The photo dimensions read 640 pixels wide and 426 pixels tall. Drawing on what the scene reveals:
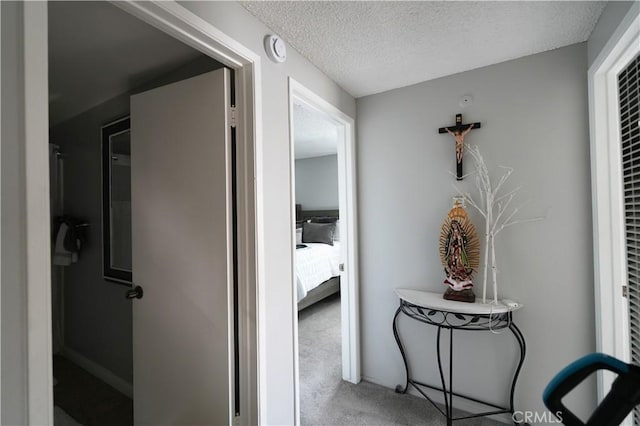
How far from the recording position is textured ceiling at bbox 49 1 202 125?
4.41 feet

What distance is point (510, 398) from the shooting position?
168 centimetres

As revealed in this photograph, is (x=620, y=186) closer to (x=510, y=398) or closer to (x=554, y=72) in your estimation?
(x=554, y=72)

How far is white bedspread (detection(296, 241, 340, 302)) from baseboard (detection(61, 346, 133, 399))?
67.4 inches

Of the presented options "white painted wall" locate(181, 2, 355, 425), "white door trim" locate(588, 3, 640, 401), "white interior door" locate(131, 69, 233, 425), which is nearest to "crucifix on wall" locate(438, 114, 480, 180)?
"white door trim" locate(588, 3, 640, 401)

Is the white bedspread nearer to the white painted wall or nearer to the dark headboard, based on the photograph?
the dark headboard

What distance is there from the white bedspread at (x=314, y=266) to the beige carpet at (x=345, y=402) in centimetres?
77

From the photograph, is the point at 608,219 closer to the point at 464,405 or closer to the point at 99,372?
the point at 464,405

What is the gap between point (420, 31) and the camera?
1461mm

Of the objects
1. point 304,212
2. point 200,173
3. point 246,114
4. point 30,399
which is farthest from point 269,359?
point 304,212

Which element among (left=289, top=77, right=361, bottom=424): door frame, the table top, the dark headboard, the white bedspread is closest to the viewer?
the table top

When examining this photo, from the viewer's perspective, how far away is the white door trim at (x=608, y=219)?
141cm

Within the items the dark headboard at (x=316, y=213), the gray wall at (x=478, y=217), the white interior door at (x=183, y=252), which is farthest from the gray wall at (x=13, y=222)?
the dark headboard at (x=316, y=213)

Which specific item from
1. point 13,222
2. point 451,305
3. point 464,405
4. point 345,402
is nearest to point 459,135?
point 451,305

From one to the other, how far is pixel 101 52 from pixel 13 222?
1.50m
